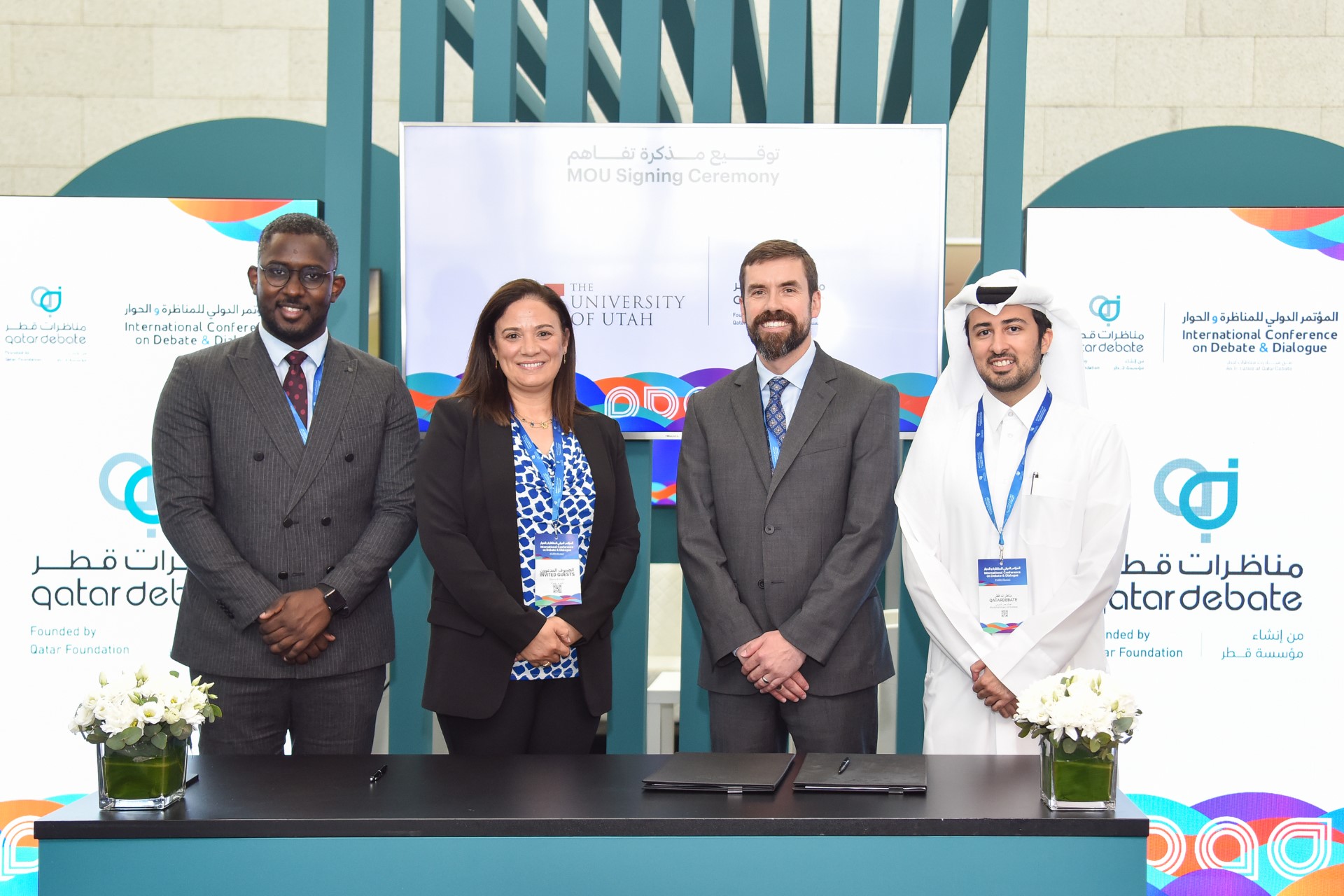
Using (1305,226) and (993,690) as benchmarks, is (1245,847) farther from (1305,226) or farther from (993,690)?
(1305,226)

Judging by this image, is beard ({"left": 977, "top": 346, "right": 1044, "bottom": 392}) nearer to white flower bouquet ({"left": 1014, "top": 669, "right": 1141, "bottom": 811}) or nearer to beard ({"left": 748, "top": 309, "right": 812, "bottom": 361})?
beard ({"left": 748, "top": 309, "right": 812, "bottom": 361})

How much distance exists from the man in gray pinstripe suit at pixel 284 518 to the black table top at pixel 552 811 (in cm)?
63

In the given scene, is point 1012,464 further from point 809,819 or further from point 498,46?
point 498,46

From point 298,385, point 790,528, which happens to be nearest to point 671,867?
point 790,528

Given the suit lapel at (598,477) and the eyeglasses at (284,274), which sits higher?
the eyeglasses at (284,274)

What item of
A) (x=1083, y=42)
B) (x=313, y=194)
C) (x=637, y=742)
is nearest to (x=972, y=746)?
(x=637, y=742)

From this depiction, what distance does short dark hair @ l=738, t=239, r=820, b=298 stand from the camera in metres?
2.85

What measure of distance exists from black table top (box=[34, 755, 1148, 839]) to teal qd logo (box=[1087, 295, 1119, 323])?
2276 mm

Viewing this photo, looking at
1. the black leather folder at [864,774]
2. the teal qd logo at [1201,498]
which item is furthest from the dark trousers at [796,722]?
the teal qd logo at [1201,498]

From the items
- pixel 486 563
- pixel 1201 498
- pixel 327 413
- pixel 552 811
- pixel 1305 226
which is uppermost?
pixel 1305 226

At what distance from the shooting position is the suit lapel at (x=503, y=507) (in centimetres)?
261

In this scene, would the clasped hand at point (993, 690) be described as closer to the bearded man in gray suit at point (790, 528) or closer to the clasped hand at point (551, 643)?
the bearded man in gray suit at point (790, 528)

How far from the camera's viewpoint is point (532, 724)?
2643 millimetres

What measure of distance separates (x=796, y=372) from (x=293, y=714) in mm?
1448
